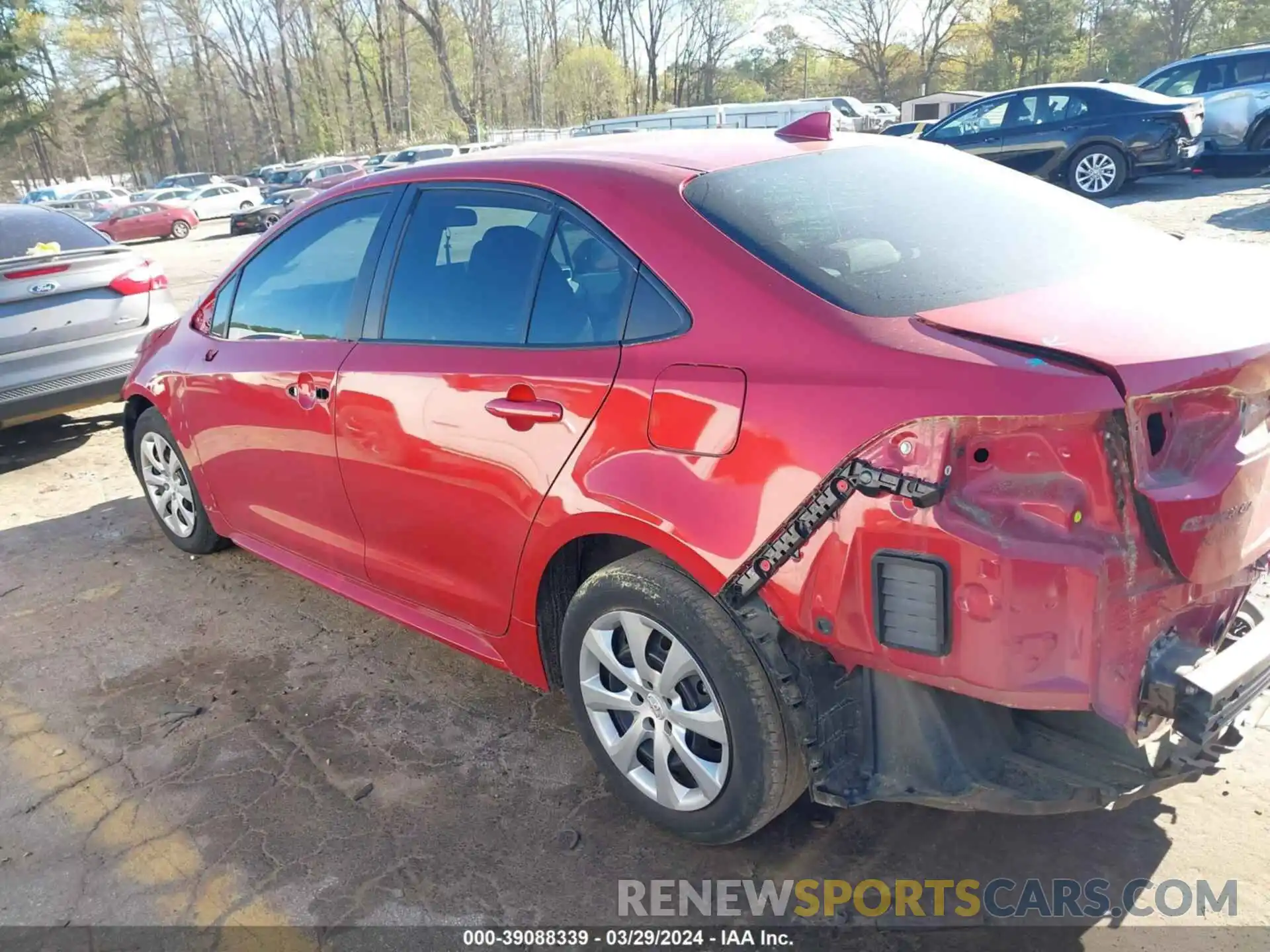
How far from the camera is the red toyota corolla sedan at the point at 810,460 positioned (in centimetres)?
181

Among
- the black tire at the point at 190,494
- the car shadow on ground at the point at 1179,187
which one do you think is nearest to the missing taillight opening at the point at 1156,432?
the black tire at the point at 190,494

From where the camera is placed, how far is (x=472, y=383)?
2.69 meters

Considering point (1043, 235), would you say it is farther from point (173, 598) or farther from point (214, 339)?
point (173, 598)

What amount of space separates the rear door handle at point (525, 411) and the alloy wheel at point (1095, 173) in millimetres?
13508

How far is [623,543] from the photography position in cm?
257

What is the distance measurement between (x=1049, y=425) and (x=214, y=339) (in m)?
3.34

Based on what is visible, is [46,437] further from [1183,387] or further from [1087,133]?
[1087,133]

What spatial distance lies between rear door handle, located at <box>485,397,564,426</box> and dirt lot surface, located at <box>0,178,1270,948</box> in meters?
1.11

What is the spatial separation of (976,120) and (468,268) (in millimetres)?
13690

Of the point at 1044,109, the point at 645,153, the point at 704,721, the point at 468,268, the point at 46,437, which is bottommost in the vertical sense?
the point at 46,437

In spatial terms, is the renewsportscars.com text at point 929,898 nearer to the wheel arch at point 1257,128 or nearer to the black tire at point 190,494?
the black tire at point 190,494

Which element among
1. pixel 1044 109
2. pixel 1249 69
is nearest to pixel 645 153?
pixel 1044 109

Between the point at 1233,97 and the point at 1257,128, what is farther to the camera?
the point at 1233,97

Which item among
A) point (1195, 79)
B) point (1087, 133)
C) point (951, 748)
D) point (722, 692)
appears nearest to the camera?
point (951, 748)
